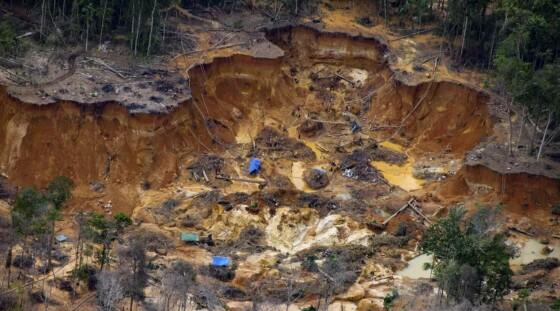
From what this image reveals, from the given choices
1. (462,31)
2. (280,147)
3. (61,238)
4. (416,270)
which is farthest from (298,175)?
(462,31)

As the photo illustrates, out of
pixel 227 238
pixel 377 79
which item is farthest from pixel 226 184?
pixel 377 79

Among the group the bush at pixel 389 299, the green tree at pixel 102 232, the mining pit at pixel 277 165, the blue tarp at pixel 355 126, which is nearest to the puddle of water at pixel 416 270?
the mining pit at pixel 277 165

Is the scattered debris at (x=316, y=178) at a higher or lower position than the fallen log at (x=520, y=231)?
higher

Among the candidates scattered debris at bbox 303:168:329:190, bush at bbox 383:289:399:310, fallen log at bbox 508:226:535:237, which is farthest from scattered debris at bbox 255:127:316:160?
bush at bbox 383:289:399:310

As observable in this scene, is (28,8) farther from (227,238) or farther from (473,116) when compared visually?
(473,116)

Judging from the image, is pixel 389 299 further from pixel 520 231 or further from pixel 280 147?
pixel 280 147

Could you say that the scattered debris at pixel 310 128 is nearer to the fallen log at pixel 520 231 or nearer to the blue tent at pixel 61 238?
the fallen log at pixel 520 231
